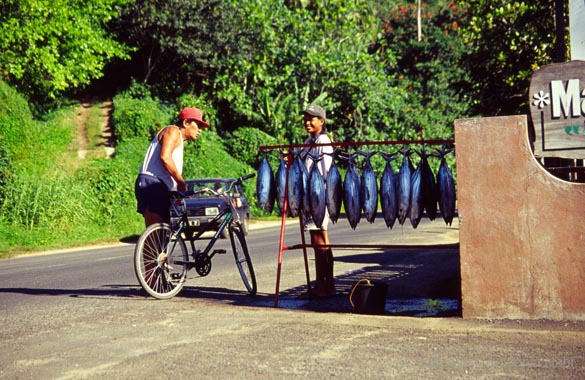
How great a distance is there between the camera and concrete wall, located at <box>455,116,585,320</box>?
6.76m

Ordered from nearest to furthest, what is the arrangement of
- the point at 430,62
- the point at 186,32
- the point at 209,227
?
the point at 209,227 → the point at 186,32 → the point at 430,62

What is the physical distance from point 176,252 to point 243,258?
86 cm

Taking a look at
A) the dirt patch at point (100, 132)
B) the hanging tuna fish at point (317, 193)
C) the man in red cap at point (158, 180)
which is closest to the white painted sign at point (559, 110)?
the hanging tuna fish at point (317, 193)

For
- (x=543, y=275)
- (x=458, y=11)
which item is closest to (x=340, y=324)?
(x=543, y=275)

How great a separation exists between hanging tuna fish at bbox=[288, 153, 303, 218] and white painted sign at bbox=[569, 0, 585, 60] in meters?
2.95

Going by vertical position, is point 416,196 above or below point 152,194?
below

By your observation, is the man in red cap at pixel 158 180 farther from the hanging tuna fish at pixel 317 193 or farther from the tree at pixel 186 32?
the tree at pixel 186 32

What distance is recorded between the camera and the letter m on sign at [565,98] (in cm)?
685

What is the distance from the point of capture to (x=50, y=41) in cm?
2694

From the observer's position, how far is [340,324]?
22.3 feet

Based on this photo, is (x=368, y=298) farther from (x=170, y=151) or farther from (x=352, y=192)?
(x=170, y=151)

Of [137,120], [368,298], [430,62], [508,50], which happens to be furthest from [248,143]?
[368,298]

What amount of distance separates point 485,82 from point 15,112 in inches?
603

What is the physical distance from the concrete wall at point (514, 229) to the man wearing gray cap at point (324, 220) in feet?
6.25
